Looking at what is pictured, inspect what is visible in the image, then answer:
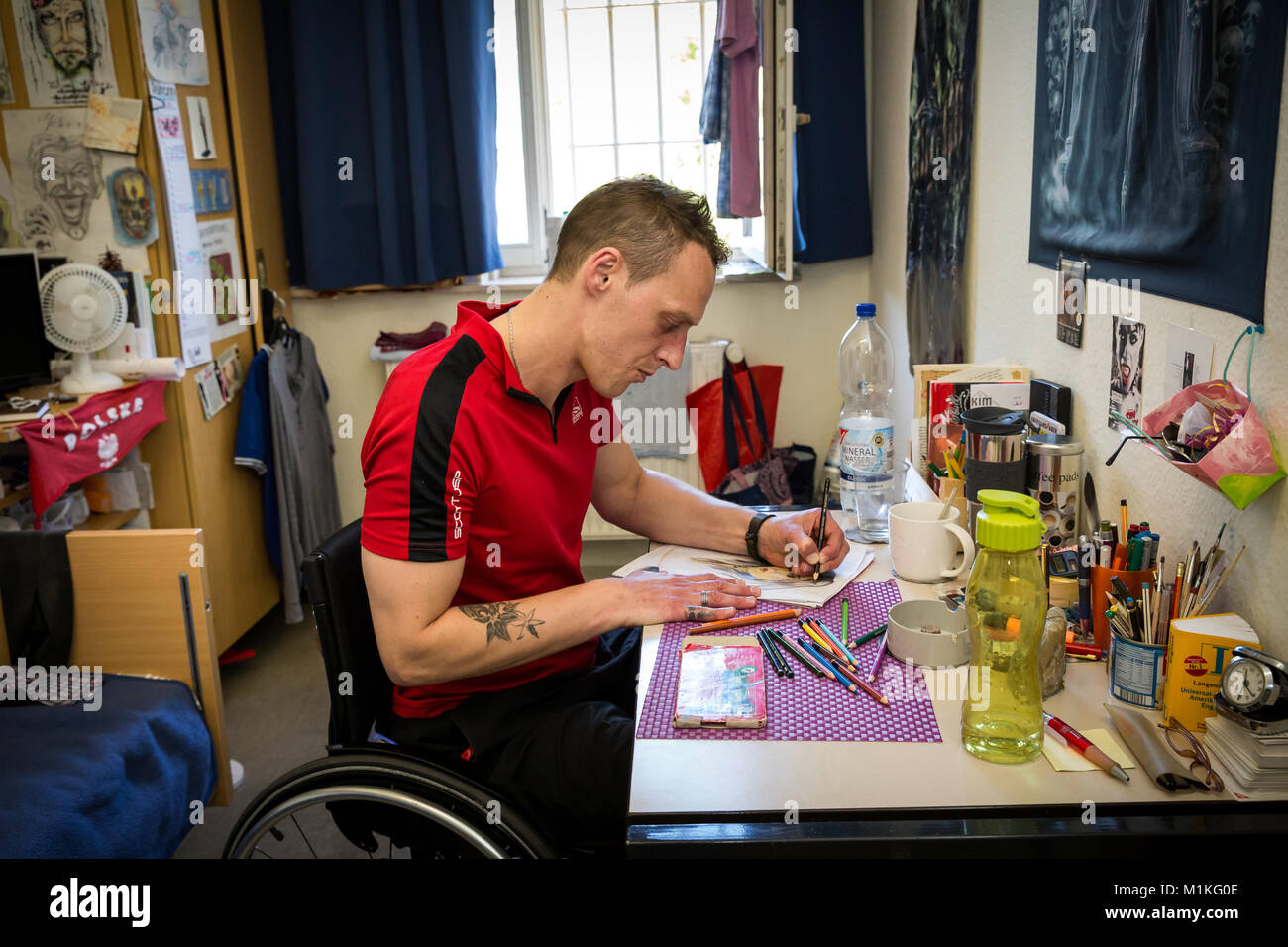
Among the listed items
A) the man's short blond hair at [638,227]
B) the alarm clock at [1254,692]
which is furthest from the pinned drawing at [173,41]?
the alarm clock at [1254,692]

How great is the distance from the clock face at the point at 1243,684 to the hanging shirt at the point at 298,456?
2607mm

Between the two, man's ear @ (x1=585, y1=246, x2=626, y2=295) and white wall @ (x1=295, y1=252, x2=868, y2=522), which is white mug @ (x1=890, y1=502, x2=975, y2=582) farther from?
white wall @ (x1=295, y1=252, x2=868, y2=522)

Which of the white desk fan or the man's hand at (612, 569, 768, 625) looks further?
the white desk fan

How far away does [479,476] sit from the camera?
138cm

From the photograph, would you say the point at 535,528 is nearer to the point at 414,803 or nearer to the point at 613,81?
the point at 414,803

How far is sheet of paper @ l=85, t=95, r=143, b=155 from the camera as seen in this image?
2611 millimetres

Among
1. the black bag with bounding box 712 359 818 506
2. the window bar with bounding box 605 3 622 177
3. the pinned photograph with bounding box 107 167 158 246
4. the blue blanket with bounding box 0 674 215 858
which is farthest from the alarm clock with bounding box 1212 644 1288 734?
the window bar with bounding box 605 3 622 177

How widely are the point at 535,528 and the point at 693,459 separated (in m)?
2.17

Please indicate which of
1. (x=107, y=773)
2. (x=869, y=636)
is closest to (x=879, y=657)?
(x=869, y=636)

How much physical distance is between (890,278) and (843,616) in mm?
1987

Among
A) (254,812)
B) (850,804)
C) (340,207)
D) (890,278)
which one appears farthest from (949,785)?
(340,207)

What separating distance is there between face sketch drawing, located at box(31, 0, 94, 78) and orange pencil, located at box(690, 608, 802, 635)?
2315 mm

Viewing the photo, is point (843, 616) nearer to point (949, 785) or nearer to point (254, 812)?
point (949, 785)

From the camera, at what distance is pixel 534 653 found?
4.45 ft
